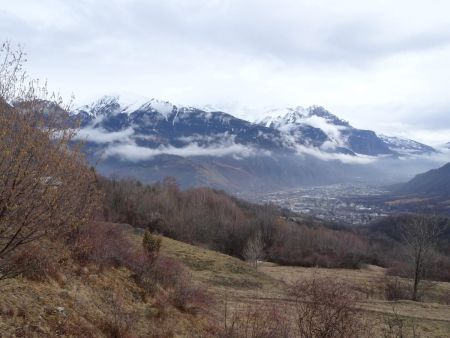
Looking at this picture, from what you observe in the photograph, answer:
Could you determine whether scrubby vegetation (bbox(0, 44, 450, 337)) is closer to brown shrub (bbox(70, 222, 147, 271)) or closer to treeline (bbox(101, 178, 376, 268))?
brown shrub (bbox(70, 222, 147, 271))

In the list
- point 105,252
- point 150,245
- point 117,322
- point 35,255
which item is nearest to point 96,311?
point 117,322

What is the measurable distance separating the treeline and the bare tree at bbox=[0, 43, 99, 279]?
5362cm

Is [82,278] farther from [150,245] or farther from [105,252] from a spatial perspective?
[150,245]

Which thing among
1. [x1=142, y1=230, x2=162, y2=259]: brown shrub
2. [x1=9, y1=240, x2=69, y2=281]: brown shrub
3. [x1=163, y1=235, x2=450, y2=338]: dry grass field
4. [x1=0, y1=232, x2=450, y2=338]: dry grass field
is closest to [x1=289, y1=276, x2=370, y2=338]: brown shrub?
[x1=0, y1=232, x2=450, y2=338]: dry grass field

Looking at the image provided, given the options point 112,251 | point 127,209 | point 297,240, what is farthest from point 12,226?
point 297,240

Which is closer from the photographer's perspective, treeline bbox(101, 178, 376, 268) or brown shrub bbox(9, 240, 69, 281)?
brown shrub bbox(9, 240, 69, 281)

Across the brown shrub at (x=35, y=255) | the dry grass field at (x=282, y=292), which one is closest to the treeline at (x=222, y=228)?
the dry grass field at (x=282, y=292)

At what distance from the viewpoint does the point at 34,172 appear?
755 centimetres

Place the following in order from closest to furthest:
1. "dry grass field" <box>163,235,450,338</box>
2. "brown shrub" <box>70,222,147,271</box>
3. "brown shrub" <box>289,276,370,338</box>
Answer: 1. "brown shrub" <box>289,276,370,338</box>
2. "brown shrub" <box>70,222,147,271</box>
3. "dry grass field" <box>163,235,450,338</box>

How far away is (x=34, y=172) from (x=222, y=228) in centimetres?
8733

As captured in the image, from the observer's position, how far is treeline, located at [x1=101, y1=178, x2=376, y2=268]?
76.2 metres

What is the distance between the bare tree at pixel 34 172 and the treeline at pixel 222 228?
53.6m

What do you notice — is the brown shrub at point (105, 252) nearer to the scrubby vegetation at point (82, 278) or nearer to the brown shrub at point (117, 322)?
the scrubby vegetation at point (82, 278)

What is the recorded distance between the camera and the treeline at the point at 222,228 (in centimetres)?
7619
